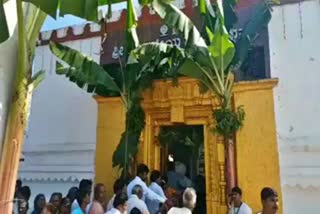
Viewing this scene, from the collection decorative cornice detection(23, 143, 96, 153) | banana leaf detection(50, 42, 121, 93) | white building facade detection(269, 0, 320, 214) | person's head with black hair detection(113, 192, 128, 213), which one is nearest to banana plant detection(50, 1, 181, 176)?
banana leaf detection(50, 42, 121, 93)

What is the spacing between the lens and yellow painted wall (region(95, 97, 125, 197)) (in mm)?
7160

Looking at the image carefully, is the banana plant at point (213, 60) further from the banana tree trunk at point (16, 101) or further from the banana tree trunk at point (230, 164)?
the banana tree trunk at point (16, 101)

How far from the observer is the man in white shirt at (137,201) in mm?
4586

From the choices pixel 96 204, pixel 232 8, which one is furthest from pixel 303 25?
pixel 96 204

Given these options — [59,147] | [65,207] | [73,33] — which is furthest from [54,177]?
[65,207]

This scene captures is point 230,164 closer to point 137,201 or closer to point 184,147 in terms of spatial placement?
point 137,201

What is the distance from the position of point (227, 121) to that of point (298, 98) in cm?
119

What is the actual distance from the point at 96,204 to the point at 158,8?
2.75 meters

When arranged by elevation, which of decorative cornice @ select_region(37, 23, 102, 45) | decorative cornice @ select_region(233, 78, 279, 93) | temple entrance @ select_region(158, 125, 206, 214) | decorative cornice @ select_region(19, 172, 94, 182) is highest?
decorative cornice @ select_region(37, 23, 102, 45)

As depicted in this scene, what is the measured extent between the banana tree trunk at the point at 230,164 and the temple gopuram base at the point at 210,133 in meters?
0.14

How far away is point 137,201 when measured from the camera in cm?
470

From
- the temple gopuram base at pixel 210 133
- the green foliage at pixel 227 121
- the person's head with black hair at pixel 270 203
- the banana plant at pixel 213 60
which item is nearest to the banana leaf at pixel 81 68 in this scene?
the banana plant at pixel 213 60

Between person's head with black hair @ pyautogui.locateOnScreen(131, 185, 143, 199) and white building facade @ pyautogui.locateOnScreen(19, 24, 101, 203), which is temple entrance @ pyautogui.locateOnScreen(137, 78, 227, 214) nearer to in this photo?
white building facade @ pyautogui.locateOnScreen(19, 24, 101, 203)

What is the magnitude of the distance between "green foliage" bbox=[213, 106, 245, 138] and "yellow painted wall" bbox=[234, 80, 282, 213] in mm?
171
